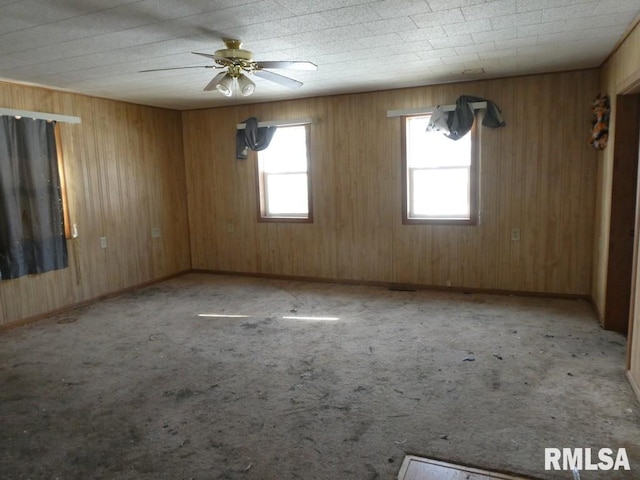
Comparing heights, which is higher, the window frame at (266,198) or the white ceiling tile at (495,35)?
the white ceiling tile at (495,35)

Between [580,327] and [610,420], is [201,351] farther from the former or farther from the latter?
[580,327]

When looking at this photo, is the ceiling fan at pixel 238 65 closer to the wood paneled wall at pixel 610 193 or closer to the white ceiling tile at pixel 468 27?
the white ceiling tile at pixel 468 27

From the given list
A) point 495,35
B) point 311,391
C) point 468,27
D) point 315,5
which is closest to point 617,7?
point 495,35

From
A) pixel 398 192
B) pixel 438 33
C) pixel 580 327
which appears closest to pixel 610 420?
pixel 580 327

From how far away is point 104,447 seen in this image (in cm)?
232

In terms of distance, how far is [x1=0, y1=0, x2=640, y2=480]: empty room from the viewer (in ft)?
7.91

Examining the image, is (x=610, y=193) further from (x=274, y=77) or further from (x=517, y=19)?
(x=274, y=77)

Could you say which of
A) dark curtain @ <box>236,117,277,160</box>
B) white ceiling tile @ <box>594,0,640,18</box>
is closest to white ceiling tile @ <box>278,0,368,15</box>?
white ceiling tile @ <box>594,0,640,18</box>

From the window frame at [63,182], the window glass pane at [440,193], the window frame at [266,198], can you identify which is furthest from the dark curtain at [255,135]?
the window frame at [63,182]

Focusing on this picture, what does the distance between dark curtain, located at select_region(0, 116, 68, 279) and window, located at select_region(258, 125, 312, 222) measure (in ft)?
7.92

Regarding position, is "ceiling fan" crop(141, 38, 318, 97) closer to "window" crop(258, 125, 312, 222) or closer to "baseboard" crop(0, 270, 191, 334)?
"window" crop(258, 125, 312, 222)

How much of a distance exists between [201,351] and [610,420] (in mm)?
Answer: 2800

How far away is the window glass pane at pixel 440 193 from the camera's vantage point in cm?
500

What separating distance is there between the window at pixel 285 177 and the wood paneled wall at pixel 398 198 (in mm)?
148
